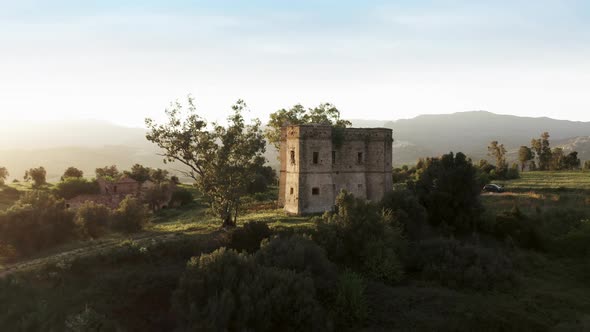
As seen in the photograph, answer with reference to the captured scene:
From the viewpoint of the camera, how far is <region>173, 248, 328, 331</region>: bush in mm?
17672

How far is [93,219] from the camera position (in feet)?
127

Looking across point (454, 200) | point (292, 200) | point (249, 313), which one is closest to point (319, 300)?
point (249, 313)

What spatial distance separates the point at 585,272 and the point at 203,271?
24716 mm

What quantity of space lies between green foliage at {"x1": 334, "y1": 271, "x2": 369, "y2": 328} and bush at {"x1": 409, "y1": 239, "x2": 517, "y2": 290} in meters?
6.75

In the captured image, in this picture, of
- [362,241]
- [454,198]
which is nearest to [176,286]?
[362,241]

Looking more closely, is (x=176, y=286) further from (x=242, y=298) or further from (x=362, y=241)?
(x=362, y=241)

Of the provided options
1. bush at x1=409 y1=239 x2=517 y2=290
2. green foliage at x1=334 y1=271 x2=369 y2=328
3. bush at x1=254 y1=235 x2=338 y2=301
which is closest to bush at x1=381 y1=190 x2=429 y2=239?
bush at x1=409 y1=239 x2=517 y2=290

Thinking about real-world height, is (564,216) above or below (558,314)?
above

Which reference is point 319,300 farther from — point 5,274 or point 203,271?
point 5,274

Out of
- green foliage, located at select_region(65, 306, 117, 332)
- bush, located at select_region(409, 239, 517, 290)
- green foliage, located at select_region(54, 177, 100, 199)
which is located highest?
green foliage, located at select_region(54, 177, 100, 199)

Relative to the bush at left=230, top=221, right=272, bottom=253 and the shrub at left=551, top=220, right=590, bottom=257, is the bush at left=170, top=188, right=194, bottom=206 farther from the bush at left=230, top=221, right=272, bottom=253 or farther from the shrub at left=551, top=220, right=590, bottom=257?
the shrub at left=551, top=220, right=590, bottom=257

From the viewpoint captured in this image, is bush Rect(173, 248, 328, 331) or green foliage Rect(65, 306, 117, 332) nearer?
bush Rect(173, 248, 328, 331)

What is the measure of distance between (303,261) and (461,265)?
421 inches

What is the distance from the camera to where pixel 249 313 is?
1798 centimetres
